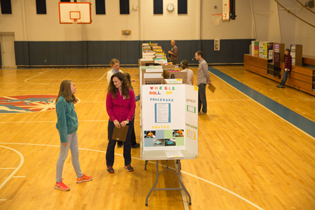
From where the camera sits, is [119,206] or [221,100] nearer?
[119,206]

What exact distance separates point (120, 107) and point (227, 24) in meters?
20.4

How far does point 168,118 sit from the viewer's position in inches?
213

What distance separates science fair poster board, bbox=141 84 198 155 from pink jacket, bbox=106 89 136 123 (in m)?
0.96

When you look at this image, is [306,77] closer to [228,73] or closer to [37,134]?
[228,73]

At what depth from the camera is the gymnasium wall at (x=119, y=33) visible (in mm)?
24672

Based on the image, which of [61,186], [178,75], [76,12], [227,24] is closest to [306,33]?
[227,24]

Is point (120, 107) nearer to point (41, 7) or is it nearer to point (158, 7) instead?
point (158, 7)

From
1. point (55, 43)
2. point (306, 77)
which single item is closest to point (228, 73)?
point (306, 77)

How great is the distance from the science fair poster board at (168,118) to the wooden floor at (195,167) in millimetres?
925

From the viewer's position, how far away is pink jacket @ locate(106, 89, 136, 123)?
622 centimetres

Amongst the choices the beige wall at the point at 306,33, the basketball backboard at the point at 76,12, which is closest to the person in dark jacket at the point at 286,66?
the beige wall at the point at 306,33

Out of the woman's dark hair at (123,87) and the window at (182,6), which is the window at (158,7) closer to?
the window at (182,6)

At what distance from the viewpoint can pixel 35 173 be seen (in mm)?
6629

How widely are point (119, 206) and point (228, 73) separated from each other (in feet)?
55.4
